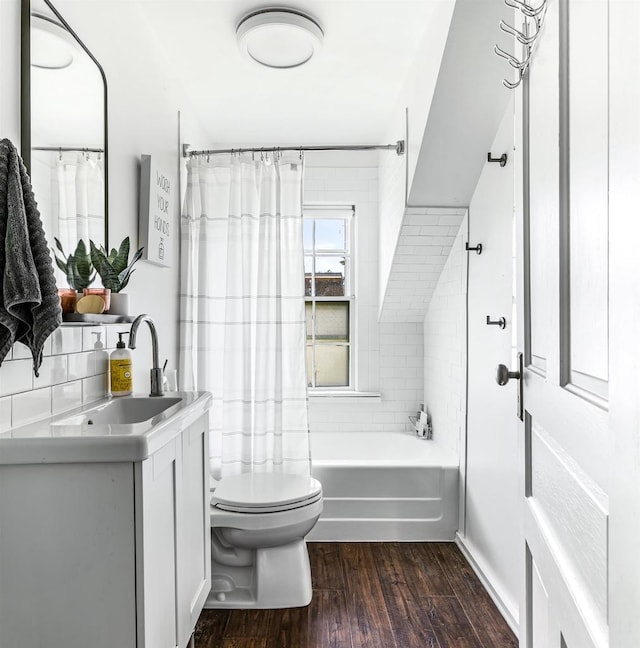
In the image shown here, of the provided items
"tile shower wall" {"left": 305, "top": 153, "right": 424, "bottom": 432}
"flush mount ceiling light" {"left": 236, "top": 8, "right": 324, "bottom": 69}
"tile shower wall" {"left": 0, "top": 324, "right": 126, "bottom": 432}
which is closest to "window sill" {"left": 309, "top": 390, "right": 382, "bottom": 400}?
"tile shower wall" {"left": 305, "top": 153, "right": 424, "bottom": 432}

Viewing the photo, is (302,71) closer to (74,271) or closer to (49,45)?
(49,45)

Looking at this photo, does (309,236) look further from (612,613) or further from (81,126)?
(612,613)

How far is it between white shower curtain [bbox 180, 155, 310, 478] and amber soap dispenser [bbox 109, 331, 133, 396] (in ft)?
2.81

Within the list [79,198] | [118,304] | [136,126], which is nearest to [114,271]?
[118,304]

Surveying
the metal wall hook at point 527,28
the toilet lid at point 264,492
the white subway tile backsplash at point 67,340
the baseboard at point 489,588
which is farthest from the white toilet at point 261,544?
the metal wall hook at point 527,28

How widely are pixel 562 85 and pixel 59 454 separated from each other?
1159 millimetres

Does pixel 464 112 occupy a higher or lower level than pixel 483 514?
higher

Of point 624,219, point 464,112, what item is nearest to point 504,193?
point 464,112

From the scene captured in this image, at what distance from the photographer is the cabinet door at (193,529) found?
1.46m

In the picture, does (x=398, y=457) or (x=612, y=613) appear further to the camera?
(x=398, y=457)

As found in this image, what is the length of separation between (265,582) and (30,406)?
1.35m

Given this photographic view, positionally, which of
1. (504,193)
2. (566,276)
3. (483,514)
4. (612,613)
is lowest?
(483,514)

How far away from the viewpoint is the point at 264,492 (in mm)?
2238

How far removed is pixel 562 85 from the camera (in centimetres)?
81
